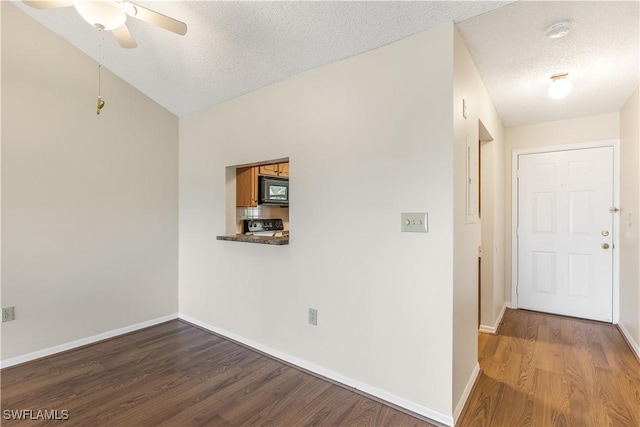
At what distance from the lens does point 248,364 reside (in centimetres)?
264

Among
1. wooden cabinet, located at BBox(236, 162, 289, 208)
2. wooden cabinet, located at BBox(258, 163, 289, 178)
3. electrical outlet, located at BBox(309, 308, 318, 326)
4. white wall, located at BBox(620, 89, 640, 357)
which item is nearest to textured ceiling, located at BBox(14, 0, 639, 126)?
white wall, located at BBox(620, 89, 640, 357)

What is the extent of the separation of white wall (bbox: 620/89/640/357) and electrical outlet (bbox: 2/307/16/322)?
528 cm

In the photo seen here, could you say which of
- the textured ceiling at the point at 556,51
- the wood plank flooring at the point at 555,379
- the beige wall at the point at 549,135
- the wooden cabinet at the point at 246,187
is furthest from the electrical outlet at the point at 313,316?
the beige wall at the point at 549,135

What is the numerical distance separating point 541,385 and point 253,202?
307 centimetres

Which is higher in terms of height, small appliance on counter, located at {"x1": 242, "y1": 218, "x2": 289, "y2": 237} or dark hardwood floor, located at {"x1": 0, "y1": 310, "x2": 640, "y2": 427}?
small appliance on counter, located at {"x1": 242, "y1": 218, "x2": 289, "y2": 237}

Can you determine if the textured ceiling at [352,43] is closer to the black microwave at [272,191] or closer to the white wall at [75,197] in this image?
the white wall at [75,197]

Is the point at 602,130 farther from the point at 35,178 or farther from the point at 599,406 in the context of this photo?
the point at 35,178

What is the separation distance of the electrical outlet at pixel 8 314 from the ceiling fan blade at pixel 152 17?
8.39 ft

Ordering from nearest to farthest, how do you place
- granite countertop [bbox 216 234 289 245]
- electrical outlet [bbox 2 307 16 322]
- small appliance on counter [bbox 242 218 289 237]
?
1. electrical outlet [bbox 2 307 16 322]
2. granite countertop [bbox 216 234 289 245]
3. small appliance on counter [bbox 242 218 289 237]

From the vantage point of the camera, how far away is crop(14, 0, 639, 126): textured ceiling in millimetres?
1836

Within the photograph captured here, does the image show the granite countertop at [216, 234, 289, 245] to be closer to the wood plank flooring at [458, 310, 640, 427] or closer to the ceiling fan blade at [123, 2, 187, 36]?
the ceiling fan blade at [123, 2, 187, 36]

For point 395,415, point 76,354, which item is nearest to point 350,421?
point 395,415

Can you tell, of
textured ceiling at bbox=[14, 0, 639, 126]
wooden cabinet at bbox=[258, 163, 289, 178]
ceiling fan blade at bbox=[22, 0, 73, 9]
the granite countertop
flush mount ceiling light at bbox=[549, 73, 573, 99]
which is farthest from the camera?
wooden cabinet at bbox=[258, 163, 289, 178]

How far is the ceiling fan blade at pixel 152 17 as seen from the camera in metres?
1.75
